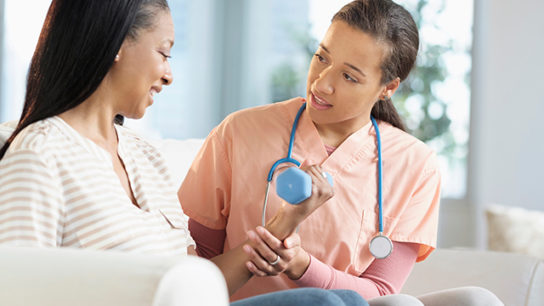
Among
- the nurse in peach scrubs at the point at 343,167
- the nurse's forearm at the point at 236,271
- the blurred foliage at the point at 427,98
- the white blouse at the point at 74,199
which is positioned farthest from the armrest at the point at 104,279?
the blurred foliage at the point at 427,98

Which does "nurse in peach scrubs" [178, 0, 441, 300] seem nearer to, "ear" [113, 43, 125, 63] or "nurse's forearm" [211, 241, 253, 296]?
"nurse's forearm" [211, 241, 253, 296]

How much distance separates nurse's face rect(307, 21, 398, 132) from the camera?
1.46 meters

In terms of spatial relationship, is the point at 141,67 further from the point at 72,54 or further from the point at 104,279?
the point at 104,279

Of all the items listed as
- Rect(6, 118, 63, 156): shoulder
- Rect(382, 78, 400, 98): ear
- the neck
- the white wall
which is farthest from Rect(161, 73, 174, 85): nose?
the white wall

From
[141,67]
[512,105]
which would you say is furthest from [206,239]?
[512,105]

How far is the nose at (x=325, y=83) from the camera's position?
1442 mm

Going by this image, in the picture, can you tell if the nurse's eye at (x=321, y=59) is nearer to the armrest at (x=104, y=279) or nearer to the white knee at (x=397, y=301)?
the white knee at (x=397, y=301)

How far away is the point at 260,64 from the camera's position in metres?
4.31

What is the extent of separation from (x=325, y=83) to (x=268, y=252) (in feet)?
1.25

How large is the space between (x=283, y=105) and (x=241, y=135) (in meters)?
0.13

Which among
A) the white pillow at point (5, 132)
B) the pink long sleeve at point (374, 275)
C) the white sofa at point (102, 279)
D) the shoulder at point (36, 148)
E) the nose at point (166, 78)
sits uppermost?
the nose at point (166, 78)

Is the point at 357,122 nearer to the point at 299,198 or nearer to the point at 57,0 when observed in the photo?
the point at 299,198

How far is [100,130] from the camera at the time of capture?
117 cm

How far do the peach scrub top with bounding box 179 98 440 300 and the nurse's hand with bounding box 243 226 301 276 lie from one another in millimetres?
163
